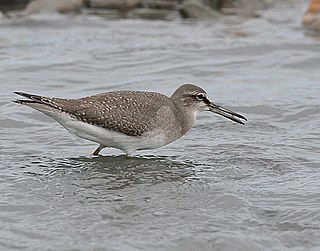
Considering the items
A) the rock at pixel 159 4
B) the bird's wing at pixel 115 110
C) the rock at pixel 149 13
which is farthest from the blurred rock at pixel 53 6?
the bird's wing at pixel 115 110

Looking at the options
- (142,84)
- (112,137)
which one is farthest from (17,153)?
(142,84)

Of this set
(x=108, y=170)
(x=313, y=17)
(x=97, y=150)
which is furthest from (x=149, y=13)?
(x=108, y=170)

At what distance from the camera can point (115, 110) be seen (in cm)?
1002

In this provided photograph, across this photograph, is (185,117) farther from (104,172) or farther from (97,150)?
(104,172)

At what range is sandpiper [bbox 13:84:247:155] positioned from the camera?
9.81 metres

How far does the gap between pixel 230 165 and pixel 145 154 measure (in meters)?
1.15

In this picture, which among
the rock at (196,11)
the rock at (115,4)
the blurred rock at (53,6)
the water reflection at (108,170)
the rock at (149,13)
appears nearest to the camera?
the water reflection at (108,170)

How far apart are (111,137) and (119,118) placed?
228 millimetres

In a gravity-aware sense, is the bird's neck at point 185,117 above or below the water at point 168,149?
above

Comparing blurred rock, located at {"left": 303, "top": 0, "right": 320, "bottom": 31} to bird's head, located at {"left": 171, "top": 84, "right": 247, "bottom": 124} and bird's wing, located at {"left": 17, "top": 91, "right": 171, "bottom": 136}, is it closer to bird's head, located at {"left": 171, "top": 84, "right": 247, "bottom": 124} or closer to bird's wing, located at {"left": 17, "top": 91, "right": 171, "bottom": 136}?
bird's head, located at {"left": 171, "top": 84, "right": 247, "bottom": 124}

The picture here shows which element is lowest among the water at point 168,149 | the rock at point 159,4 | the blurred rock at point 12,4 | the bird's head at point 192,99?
the water at point 168,149

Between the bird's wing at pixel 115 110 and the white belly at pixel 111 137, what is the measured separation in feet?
0.18

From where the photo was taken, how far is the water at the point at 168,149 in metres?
8.09

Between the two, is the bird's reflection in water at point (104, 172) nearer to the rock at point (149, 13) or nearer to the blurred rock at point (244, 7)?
the rock at point (149, 13)
